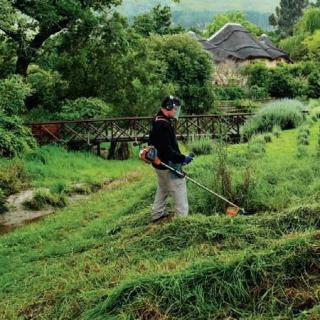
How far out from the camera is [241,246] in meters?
7.64

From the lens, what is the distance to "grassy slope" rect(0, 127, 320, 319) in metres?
6.16

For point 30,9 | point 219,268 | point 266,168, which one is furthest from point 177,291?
point 30,9

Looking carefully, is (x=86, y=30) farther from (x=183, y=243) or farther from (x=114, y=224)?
(x=183, y=243)

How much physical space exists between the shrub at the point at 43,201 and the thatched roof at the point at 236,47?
138ft

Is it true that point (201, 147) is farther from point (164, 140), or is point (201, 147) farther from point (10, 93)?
point (164, 140)

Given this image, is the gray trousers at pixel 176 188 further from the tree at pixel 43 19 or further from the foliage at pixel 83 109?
the foliage at pixel 83 109

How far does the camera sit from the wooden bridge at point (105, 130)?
2353cm

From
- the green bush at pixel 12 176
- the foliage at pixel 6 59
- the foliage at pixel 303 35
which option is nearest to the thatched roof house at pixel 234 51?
the foliage at pixel 303 35

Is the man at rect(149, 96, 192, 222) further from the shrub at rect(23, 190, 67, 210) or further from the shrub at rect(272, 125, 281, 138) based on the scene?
the shrub at rect(272, 125, 281, 138)

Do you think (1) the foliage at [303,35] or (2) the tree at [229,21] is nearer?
(1) the foliage at [303,35]

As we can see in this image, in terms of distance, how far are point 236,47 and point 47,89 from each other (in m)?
39.7

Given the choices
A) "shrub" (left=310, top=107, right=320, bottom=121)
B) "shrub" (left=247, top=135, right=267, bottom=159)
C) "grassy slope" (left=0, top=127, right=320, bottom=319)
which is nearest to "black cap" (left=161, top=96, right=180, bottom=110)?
"grassy slope" (left=0, top=127, right=320, bottom=319)

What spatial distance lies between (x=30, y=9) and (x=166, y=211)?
11597 mm

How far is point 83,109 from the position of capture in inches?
926
